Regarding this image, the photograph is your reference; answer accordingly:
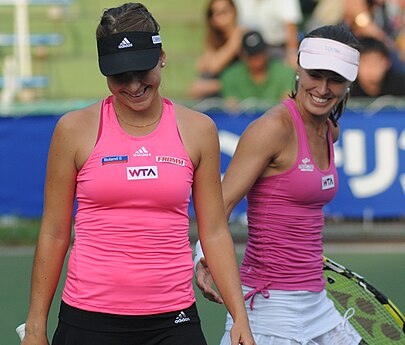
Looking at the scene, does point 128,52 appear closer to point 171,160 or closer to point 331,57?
point 171,160

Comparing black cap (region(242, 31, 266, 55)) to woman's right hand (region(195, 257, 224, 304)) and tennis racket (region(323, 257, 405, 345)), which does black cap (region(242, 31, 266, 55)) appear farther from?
woman's right hand (region(195, 257, 224, 304))

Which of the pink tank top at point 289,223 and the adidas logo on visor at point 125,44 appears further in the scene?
the pink tank top at point 289,223

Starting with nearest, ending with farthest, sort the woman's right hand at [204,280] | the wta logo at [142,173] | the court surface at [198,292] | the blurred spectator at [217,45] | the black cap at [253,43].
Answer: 1. the wta logo at [142,173]
2. the woman's right hand at [204,280]
3. the court surface at [198,292]
4. the black cap at [253,43]
5. the blurred spectator at [217,45]

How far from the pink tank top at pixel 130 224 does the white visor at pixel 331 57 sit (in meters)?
0.94

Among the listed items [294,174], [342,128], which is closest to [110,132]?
[294,174]

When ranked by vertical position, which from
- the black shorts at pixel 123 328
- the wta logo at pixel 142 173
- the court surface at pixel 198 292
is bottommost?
the court surface at pixel 198 292

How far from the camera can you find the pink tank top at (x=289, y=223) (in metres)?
4.03

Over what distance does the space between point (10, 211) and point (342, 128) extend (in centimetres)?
342

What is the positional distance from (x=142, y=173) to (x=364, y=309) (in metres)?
1.68

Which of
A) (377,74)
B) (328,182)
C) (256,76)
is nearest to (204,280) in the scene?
(328,182)

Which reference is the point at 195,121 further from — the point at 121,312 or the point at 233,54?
the point at 233,54

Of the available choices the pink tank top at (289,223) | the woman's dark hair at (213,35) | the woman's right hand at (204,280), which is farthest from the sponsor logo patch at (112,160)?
the woman's dark hair at (213,35)

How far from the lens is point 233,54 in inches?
476

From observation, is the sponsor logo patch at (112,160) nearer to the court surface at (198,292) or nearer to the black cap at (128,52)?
the black cap at (128,52)
